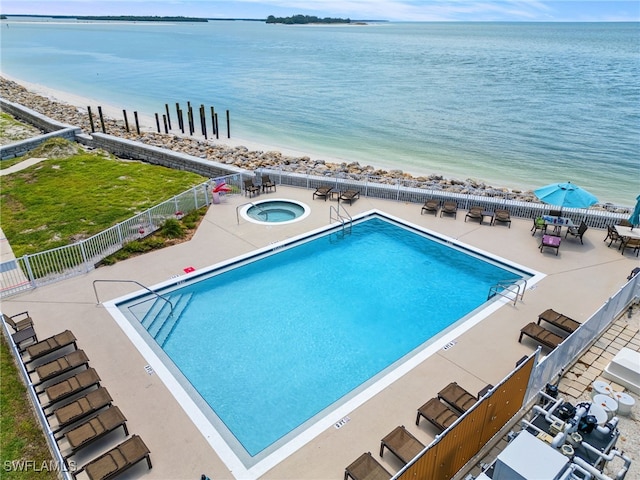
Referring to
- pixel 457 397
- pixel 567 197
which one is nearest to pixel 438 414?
pixel 457 397

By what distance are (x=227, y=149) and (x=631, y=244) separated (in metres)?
27.4

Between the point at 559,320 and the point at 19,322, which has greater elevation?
the point at 559,320

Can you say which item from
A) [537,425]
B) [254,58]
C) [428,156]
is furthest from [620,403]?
[254,58]

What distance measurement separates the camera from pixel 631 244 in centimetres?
1466

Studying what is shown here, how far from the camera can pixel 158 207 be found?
1608 centimetres

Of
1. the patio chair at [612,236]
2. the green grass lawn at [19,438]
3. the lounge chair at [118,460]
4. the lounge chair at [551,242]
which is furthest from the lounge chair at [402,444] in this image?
the patio chair at [612,236]

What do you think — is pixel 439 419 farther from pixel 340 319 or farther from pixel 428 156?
pixel 428 156

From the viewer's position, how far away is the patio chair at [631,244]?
14555 mm

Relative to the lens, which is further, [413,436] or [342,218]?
[342,218]

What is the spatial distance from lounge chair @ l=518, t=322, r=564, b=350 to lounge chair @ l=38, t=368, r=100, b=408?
10.0 m

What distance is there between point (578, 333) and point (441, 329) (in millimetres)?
3627

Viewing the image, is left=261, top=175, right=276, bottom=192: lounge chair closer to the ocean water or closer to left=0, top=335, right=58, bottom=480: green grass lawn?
left=0, top=335, right=58, bottom=480: green grass lawn

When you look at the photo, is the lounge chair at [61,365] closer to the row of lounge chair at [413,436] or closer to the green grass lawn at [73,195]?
the row of lounge chair at [413,436]

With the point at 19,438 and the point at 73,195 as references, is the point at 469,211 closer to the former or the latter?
the point at 19,438
